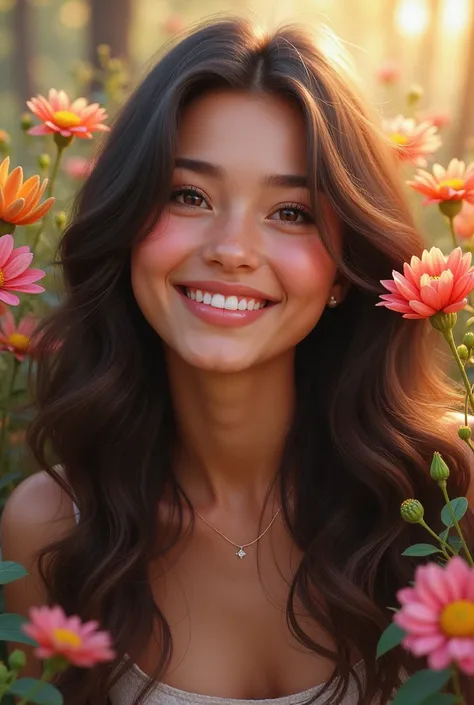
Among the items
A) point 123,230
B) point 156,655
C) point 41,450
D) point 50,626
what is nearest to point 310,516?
point 156,655

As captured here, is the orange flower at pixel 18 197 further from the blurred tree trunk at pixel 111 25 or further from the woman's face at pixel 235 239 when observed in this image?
the blurred tree trunk at pixel 111 25

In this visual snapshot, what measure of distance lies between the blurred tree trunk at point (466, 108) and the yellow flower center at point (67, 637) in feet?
14.5

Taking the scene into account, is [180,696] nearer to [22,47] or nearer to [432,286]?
[432,286]

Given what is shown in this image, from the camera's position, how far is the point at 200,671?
66.6 inches

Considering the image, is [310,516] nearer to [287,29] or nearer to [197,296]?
[197,296]

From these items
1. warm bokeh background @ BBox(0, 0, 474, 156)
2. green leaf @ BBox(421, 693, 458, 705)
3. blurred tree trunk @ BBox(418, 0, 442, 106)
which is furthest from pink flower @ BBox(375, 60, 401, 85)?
blurred tree trunk @ BBox(418, 0, 442, 106)

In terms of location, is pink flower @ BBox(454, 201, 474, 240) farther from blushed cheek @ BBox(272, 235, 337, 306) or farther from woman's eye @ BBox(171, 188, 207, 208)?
woman's eye @ BBox(171, 188, 207, 208)

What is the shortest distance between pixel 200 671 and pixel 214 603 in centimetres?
10

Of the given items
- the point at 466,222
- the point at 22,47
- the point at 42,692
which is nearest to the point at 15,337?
the point at 466,222

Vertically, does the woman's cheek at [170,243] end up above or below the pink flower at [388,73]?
above

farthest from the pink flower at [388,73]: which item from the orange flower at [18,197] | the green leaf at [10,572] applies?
the green leaf at [10,572]

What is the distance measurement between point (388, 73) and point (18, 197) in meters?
2.00

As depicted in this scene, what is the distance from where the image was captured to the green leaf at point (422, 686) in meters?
0.88

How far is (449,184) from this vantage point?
1.63 metres
